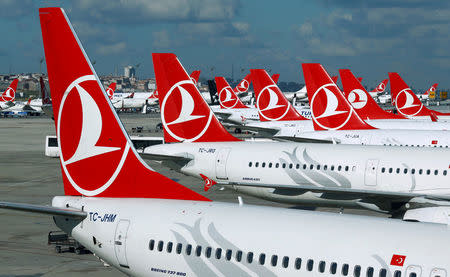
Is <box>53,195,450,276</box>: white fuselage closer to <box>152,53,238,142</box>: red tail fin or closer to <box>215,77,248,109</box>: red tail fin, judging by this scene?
<box>152,53,238,142</box>: red tail fin

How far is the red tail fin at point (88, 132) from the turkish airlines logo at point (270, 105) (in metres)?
45.9

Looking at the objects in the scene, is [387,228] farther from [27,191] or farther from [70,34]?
[27,191]

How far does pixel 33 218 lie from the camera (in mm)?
34375

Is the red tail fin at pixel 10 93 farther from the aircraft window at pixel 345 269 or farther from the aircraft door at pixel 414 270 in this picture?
the aircraft door at pixel 414 270

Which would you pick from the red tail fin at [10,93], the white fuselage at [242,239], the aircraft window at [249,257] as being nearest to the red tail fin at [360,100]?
the white fuselage at [242,239]

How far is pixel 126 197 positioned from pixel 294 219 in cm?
487

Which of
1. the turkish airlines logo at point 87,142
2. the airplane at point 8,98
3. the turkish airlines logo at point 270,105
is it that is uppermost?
the turkish airlines logo at point 87,142

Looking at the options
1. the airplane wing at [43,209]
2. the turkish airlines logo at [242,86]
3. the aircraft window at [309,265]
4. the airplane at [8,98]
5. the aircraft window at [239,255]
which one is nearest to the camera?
the aircraft window at [309,265]

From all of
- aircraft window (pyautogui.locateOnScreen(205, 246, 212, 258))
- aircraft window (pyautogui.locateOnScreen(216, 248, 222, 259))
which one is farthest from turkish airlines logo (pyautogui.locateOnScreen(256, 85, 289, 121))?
aircraft window (pyautogui.locateOnScreen(216, 248, 222, 259))

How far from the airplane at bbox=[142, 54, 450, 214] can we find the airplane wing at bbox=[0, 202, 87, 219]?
44.4 feet

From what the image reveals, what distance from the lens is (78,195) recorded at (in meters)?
18.0

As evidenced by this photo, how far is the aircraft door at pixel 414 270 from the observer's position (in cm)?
1284

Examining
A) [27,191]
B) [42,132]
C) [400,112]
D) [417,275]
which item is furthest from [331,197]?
[42,132]

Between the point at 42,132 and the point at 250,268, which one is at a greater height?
the point at 250,268
